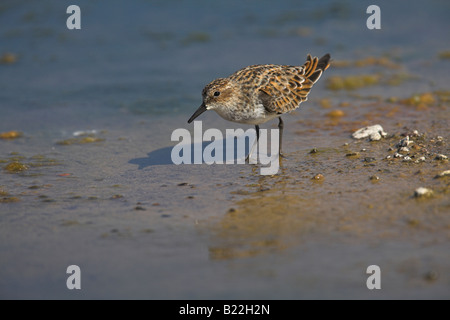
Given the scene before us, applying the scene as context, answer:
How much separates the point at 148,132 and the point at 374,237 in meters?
4.95

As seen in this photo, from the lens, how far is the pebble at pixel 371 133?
795 centimetres

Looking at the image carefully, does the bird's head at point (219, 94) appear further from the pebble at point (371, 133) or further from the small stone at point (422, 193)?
the small stone at point (422, 193)

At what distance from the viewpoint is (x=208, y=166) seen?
762 centimetres

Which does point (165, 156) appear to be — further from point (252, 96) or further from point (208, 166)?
point (252, 96)

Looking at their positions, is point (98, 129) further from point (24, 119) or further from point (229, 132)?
point (229, 132)

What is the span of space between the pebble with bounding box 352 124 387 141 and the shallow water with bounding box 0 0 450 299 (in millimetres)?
155

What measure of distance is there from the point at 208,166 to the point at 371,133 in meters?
2.43

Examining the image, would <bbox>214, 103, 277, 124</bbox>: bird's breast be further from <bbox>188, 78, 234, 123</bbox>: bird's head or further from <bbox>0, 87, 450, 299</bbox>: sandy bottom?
<bbox>0, 87, 450, 299</bbox>: sandy bottom

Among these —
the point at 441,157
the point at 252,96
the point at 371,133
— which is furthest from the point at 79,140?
the point at 441,157

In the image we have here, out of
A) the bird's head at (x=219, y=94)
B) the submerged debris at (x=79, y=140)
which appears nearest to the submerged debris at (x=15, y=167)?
the submerged debris at (x=79, y=140)

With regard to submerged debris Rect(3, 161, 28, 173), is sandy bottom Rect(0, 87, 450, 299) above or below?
below

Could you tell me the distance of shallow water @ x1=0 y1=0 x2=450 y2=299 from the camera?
486 centimetres

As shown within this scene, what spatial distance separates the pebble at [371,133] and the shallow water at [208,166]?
155 mm

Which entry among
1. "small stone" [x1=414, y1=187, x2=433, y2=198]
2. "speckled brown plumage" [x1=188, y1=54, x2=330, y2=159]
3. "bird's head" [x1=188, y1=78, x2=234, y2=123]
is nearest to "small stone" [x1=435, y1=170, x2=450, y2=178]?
"small stone" [x1=414, y1=187, x2=433, y2=198]
